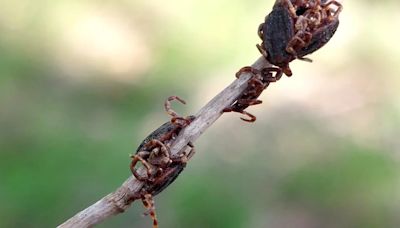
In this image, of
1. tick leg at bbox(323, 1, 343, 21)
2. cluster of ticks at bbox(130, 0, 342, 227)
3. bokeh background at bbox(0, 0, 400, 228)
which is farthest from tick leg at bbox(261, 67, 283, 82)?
bokeh background at bbox(0, 0, 400, 228)

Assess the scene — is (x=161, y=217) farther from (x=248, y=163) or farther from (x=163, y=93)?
(x=163, y=93)

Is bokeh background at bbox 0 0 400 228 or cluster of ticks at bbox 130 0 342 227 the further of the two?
bokeh background at bbox 0 0 400 228

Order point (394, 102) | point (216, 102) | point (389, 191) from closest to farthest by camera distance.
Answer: point (216, 102), point (389, 191), point (394, 102)

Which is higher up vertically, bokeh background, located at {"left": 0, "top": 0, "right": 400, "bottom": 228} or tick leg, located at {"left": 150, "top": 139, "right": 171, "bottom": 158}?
bokeh background, located at {"left": 0, "top": 0, "right": 400, "bottom": 228}

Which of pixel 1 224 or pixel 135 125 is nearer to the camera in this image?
pixel 1 224

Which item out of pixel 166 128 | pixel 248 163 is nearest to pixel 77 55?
pixel 248 163

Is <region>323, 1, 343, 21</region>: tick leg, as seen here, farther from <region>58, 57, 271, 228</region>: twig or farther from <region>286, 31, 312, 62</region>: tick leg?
<region>58, 57, 271, 228</region>: twig

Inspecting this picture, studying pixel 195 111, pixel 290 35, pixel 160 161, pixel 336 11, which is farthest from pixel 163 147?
pixel 195 111
